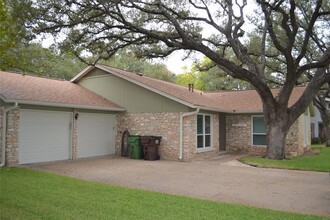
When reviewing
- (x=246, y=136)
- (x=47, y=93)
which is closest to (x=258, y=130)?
(x=246, y=136)

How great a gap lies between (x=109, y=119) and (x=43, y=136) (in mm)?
4120

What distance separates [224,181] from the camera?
946 cm

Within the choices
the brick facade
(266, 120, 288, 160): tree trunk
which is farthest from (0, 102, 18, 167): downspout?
(266, 120, 288, 160): tree trunk

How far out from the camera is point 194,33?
54.0ft

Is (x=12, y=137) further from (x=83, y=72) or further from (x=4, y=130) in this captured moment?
(x=83, y=72)

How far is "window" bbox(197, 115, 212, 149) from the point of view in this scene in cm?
1593

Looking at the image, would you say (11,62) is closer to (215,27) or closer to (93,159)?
(93,159)

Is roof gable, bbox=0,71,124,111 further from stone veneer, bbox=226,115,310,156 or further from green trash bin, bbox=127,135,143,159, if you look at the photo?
stone veneer, bbox=226,115,310,156

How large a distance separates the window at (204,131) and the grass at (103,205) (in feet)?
28.2

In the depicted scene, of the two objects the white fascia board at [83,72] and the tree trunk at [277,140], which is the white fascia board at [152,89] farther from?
the tree trunk at [277,140]

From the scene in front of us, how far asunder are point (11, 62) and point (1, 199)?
370 centimetres

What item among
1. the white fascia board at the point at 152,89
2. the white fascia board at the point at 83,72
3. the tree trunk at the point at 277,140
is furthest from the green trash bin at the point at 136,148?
the tree trunk at the point at 277,140

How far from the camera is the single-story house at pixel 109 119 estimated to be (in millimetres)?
12023

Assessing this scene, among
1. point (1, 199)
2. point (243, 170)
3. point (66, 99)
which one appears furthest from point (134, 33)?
point (1, 199)
